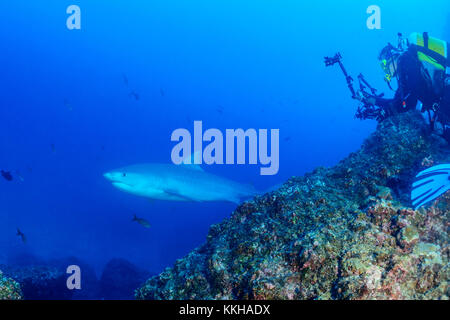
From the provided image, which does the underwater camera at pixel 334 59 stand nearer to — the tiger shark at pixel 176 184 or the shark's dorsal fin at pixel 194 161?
the tiger shark at pixel 176 184

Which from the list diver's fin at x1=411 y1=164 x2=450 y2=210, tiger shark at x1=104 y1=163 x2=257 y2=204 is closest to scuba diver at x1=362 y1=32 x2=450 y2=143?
diver's fin at x1=411 y1=164 x2=450 y2=210

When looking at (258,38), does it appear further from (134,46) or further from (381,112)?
(381,112)

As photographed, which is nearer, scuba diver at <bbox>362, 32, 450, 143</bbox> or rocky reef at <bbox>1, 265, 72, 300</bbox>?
scuba diver at <bbox>362, 32, 450, 143</bbox>

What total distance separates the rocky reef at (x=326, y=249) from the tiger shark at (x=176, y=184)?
692 cm

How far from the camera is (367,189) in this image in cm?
338

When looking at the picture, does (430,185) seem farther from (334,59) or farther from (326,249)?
(334,59)

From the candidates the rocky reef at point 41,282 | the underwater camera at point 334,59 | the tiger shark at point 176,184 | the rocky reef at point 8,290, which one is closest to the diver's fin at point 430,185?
the underwater camera at point 334,59

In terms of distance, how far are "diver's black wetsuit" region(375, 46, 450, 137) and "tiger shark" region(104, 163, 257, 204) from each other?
624cm

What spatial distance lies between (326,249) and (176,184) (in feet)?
27.2

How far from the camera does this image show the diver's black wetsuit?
416 centimetres

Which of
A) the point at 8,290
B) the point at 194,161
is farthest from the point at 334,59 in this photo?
the point at 194,161

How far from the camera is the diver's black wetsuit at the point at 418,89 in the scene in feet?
13.6

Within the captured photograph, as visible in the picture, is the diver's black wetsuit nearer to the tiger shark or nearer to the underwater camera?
the underwater camera
